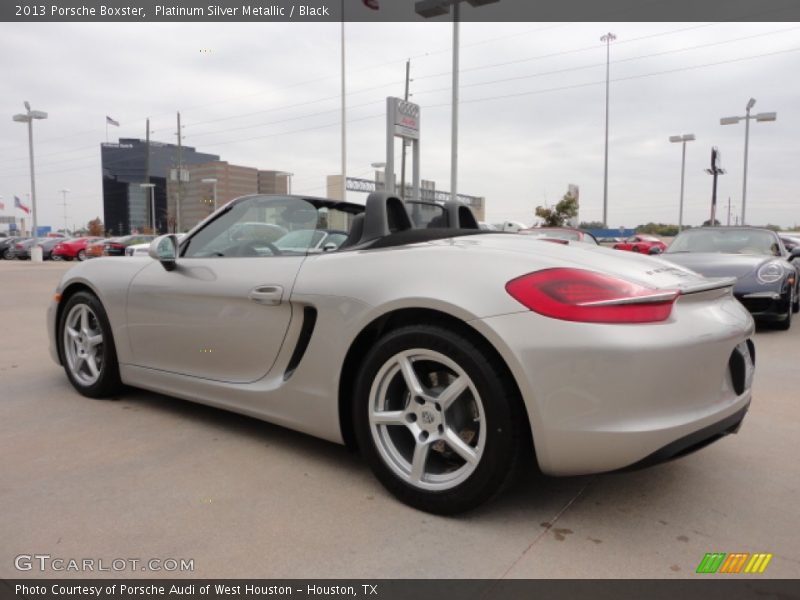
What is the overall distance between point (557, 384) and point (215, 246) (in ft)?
7.09

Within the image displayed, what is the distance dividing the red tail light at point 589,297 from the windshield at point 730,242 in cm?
632

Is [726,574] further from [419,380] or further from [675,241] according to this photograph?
[675,241]

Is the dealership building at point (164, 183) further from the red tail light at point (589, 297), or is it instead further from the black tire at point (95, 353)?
the red tail light at point (589, 297)

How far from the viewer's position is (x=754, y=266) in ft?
21.8

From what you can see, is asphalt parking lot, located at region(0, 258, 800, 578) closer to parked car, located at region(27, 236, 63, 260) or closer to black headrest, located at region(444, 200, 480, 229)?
black headrest, located at region(444, 200, 480, 229)

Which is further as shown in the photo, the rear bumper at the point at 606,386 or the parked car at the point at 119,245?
the parked car at the point at 119,245

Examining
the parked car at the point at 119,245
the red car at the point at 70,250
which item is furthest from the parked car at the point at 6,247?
the parked car at the point at 119,245

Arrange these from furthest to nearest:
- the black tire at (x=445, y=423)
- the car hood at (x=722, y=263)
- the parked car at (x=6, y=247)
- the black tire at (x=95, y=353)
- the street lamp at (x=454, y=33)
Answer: the parked car at (x=6, y=247), the street lamp at (x=454, y=33), the car hood at (x=722, y=263), the black tire at (x=95, y=353), the black tire at (x=445, y=423)

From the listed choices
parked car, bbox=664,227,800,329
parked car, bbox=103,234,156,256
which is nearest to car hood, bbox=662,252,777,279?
parked car, bbox=664,227,800,329

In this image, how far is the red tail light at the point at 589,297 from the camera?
196 centimetres

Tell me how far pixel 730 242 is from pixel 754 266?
4.17 ft

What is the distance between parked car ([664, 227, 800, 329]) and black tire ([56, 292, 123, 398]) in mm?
5695

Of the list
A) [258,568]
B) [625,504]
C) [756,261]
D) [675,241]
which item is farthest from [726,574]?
[675,241]

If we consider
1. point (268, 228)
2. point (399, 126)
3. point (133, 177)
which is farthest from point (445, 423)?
point (133, 177)
